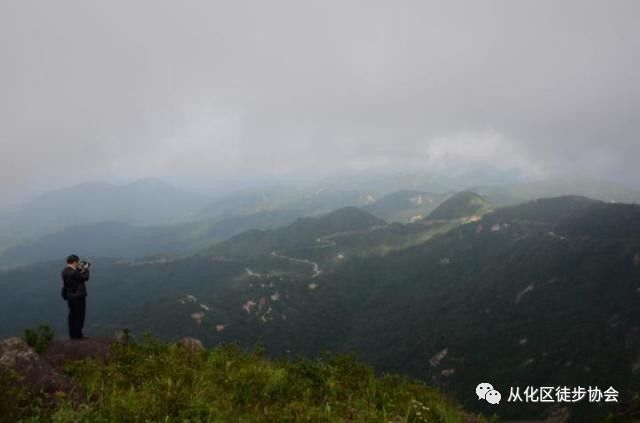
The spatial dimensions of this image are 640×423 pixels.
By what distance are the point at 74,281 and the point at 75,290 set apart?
471mm

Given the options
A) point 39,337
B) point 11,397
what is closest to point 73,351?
point 39,337

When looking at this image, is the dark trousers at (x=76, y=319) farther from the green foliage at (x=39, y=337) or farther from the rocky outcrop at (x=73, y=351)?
the green foliage at (x=39, y=337)

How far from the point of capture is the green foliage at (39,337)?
65.4ft

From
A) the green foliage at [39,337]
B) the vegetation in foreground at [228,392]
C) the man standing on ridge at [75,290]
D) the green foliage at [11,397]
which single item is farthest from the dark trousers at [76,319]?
the green foliage at [11,397]

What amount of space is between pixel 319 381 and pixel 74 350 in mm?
10361

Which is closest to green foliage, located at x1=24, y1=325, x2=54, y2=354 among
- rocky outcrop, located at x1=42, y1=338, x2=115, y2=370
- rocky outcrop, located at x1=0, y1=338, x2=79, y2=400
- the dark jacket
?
rocky outcrop, located at x1=42, y1=338, x2=115, y2=370

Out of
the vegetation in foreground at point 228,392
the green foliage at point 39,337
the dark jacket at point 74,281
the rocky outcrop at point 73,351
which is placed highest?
the dark jacket at point 74,281

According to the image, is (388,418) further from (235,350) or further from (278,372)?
(235,350)

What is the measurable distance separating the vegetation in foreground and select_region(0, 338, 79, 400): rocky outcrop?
0.59 metres

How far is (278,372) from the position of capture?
62.4ft

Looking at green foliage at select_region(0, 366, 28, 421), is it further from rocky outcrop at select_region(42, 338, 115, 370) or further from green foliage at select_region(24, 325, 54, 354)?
green foliage at select_region(24, 325, 54, 354)

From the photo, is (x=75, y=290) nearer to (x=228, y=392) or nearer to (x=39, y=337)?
(x=39, y=337)

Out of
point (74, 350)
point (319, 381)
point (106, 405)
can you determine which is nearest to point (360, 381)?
point (319, 381)

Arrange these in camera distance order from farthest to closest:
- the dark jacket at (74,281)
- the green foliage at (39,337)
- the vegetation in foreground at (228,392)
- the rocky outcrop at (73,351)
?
the dark jacket at (74,281), the green foliage at (39,337), the rocky outcrop at (73,351), the vegetation in foreground at (228,392)
